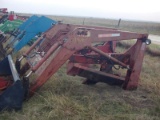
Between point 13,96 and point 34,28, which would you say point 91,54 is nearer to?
point 13,96

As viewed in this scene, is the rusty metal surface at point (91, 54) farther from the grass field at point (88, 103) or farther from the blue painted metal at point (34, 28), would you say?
the blue painted metal at point (34, 28)

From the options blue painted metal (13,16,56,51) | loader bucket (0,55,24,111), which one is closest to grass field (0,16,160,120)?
loader bucket (0,55,24,111)

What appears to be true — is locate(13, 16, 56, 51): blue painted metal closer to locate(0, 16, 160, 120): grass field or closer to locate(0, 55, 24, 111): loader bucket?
locate(0, 16, 160, 120): grass field

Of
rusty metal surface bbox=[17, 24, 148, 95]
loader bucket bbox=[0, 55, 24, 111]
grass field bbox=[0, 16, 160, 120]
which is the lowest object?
grass field bbox=[0, 16, 160, 120]

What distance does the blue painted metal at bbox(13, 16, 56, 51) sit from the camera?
8.78 m

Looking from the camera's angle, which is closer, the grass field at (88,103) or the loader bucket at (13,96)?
the loader bucket at (13,96)

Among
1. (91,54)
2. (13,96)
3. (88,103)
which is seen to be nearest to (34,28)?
(91,54)

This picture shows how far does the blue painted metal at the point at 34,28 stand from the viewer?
28.8ft

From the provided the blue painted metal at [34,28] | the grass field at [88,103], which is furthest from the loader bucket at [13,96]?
the blue painted metal at [34,28]

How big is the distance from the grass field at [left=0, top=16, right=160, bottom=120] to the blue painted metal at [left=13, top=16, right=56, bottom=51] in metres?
2.41

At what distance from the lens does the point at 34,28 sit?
A: 29.2ft

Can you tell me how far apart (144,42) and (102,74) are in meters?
1.13

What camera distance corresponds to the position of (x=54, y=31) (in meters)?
6.19

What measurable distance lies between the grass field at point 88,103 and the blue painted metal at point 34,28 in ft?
7.91
